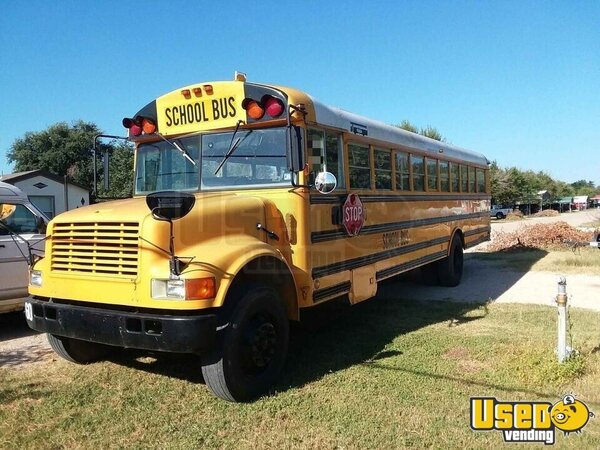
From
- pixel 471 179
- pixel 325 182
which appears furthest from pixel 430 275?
pixel 325 182

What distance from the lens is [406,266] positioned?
6.87m

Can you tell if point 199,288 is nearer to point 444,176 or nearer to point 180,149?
point 180,149

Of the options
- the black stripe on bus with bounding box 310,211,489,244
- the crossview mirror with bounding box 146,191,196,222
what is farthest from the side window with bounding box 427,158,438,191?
the crossview mirror with bounding box 146,191,196,222

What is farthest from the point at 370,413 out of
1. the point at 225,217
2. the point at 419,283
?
the point at 419,283

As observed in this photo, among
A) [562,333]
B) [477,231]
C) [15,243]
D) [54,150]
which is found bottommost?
[562,333]

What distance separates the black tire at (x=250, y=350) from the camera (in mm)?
3744

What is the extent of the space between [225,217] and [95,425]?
5.68 ft

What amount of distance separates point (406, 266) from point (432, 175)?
1.89 metres

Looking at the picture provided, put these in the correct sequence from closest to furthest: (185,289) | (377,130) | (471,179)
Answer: (185,289)
(377,130)
(471,179)

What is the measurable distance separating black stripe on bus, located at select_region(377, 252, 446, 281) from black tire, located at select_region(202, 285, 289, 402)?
6.95 feet

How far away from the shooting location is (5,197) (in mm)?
6387

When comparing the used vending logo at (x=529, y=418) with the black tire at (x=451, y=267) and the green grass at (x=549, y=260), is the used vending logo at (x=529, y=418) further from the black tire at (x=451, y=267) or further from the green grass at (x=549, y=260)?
the green grass at (x=549, y=260)

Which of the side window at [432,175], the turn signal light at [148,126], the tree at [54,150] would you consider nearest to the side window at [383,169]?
the side window at [432,175]

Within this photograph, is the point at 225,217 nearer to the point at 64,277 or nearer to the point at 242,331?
the point at 242,331
